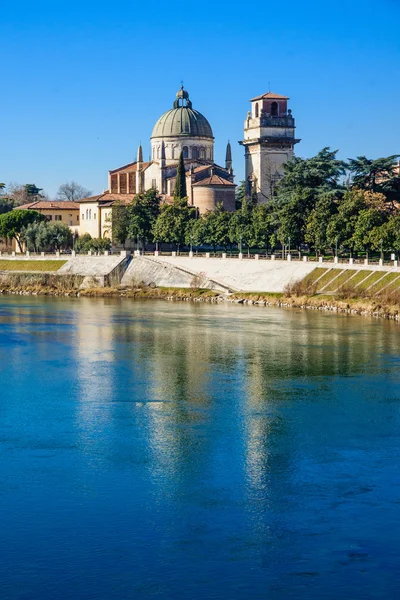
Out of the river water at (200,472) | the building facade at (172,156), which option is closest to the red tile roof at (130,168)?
the building facade at (172,156)

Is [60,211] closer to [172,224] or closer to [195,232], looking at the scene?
[172,224]

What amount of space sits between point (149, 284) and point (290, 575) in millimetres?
65156

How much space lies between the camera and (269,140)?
100062 millimetres

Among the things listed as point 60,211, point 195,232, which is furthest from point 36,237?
point 195,232

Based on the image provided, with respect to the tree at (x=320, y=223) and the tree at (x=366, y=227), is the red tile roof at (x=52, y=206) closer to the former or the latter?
the tree at (x=320, y=223)

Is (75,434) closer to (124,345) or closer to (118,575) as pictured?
(118,575)

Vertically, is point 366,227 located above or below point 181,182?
below

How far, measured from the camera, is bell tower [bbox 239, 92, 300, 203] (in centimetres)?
10031

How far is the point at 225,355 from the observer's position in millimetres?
44062

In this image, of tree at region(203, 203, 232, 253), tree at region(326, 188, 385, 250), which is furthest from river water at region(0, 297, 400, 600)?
tree at region(203, 203, 232, 253)

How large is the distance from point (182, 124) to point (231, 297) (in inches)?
1675

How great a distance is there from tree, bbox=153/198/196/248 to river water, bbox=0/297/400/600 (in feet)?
148

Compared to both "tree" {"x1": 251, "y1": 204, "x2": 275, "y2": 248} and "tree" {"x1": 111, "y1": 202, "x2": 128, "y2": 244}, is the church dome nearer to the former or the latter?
"tree" {"x1": 111, "y1": 202, "x2": 128, "y2": 244}

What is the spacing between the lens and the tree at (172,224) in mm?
90938
